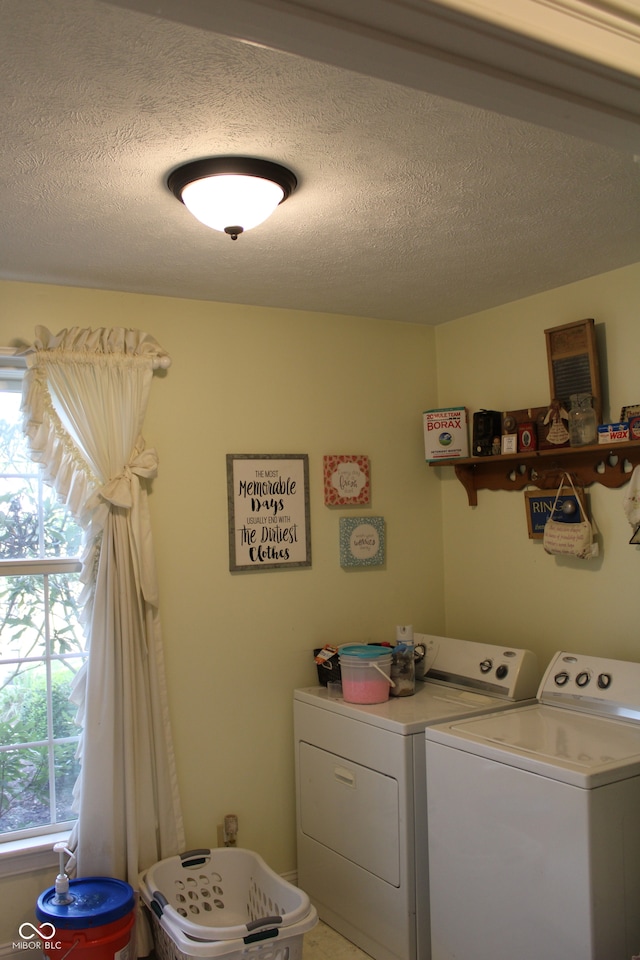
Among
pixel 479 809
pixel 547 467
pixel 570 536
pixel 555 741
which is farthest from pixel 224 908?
pixel 547 467

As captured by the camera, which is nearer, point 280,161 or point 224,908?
point 280,161

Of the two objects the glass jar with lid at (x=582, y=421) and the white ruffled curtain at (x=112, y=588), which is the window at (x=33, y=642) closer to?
the white ruffled curtain at (x=112, y=588)

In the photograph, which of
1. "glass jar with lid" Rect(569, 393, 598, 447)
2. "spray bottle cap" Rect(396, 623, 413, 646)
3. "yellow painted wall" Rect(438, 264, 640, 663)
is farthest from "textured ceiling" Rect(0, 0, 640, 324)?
"spray bottle cap" Rect(396, 623, 413, 646)

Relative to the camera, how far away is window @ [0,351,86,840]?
8.99ft

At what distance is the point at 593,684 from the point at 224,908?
5.11 feet

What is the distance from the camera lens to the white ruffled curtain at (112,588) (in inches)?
105

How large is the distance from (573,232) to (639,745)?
5.15ft

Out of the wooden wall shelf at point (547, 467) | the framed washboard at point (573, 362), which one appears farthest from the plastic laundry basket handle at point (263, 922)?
the framed washboard at point (573, 362)

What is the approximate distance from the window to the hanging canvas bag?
1779 millimetres

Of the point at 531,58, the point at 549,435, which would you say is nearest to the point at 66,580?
the point at 549,435

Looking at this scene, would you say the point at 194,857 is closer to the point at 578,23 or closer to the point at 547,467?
the point at 547,467

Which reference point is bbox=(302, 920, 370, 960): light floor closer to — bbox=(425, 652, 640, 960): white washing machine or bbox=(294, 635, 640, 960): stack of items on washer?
bbox=(294, 635, 640, 960): stack of items on washer

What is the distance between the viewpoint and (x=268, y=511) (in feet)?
10.4

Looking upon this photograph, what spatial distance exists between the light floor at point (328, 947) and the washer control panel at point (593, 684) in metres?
1.11
